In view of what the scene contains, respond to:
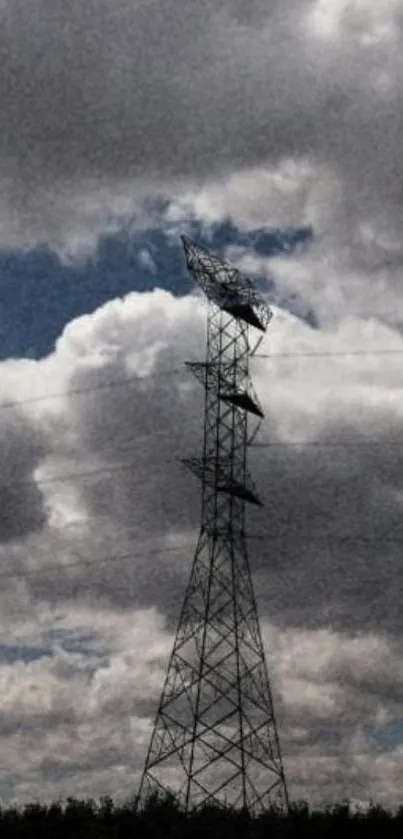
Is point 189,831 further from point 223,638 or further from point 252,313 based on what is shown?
point 252,313

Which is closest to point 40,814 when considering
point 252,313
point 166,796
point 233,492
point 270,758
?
point 166,796

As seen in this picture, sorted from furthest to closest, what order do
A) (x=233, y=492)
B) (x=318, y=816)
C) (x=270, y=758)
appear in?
1. (x=318, y=816)
2. (x=233, y=492)
3. (x=270, y=758)

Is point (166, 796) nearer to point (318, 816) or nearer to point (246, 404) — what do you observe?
point (318, 816)

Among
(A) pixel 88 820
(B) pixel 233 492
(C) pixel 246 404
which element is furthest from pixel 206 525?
(A) pixel 88 820

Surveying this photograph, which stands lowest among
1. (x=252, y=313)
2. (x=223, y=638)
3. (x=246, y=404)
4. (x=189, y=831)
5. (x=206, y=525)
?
(x=189, y=831)

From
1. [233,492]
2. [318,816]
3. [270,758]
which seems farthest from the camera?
[318,816]

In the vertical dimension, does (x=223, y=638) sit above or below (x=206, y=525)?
below

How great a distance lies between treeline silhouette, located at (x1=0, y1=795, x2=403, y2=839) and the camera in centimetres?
→ 5634

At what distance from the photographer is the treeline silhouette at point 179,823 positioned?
56.3 m

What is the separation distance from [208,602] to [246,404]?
35.4ft

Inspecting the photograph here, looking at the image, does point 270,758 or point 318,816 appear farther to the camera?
point 318,816

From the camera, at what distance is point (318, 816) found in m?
63.8

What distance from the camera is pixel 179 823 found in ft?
184

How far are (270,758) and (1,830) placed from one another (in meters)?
15.0
